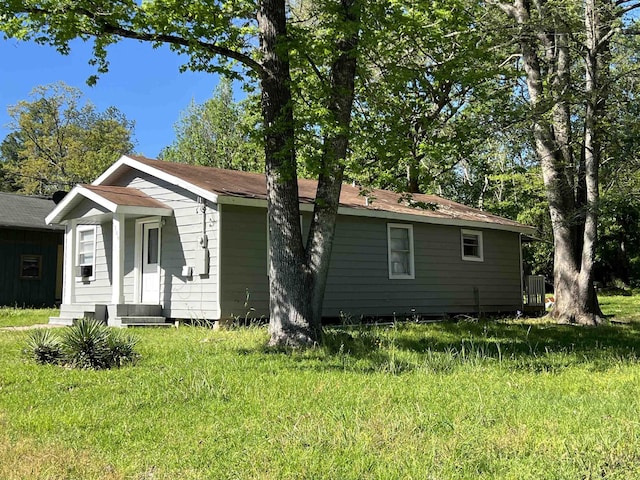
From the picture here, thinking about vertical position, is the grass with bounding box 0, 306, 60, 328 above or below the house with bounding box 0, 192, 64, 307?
below

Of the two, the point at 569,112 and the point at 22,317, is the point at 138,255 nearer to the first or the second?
the point at 22,317

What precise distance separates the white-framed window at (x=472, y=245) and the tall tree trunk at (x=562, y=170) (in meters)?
2.93

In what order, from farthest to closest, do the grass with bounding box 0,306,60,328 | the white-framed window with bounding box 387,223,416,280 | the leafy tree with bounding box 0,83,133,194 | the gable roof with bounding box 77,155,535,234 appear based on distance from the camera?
the leafy tree with bounding box 0,83,133,194 → the white-framed window with bounding box 387,223,416,280 → the grass with bounding box 0,306,60,328 → the gable roof with bounding box 77,155,535,234

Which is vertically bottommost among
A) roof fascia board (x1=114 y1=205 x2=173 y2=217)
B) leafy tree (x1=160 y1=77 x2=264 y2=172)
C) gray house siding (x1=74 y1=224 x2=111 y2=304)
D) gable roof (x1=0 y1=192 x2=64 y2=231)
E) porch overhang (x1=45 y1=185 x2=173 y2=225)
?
gray house siding (x1=74 y1=224 x2=111 y2=304)

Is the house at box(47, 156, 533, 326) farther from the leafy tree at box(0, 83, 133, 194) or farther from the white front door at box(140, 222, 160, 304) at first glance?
the leafy tree at box(0, 83, 133, 194)

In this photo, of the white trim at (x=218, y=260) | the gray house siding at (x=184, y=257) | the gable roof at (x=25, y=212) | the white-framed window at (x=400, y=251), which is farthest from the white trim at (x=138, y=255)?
the gable roof at (x=25, y=212)

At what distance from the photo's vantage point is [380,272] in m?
14.8

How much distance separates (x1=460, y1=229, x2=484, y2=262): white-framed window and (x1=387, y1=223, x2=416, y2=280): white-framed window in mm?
2088

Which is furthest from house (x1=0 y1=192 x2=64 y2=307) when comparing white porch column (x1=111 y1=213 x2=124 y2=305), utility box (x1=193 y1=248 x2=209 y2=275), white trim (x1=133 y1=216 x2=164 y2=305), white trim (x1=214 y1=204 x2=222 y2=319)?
white trim (x1=214 y1=204 x2=222 y2=319)

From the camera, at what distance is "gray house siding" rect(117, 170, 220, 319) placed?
1202 centimetres

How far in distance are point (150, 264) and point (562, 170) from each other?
974 centimetres

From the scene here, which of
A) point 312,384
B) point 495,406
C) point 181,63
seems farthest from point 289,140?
point 495,406

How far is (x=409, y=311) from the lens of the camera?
15.3 meters

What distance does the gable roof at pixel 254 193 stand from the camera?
1211 cm
